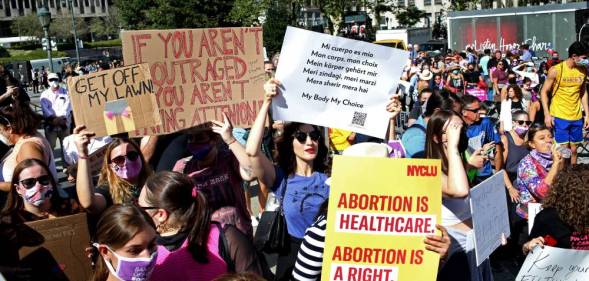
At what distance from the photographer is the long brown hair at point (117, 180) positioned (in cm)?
416

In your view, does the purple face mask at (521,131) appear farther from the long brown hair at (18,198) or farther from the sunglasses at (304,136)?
the long brown hair at (18,198)

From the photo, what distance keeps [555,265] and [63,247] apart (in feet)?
8.17

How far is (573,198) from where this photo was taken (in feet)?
12.4

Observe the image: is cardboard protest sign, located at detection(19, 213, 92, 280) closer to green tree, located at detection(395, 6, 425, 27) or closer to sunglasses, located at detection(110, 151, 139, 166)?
sunglasses, located at detection(110, 151, 139, 166)

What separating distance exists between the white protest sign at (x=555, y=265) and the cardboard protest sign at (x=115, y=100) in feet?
7.52

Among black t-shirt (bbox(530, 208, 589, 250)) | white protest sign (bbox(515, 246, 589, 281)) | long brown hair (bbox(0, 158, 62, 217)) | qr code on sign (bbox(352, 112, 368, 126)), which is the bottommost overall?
white protest sign (bbox(515, 246, 589, 281))

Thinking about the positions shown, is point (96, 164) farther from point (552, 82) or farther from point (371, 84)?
point (552, 82)

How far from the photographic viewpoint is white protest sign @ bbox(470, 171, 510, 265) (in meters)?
3.31

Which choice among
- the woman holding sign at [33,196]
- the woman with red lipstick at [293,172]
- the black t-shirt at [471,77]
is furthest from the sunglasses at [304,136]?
the black t-shirt at [471,77]

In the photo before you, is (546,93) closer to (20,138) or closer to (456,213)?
(456,213)

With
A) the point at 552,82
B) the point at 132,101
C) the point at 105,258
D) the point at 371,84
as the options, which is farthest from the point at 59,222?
the point at 552,82

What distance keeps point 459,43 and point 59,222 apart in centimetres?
2920

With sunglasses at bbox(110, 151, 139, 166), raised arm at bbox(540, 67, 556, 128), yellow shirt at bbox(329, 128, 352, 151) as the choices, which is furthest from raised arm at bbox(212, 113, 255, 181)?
raised arm at bbox(540, 67, 556, 128)

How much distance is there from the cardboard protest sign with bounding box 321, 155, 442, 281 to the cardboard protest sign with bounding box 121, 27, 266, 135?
57.4 inches
